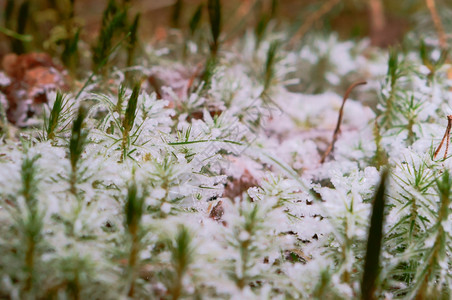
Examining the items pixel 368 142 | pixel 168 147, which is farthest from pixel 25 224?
pixel 368 142

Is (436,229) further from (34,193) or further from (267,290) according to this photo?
(34,193)

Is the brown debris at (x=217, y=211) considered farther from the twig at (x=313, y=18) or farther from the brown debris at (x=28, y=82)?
the twig at (x=313, y=18)

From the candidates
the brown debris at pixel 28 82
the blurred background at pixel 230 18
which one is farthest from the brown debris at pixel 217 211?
the blurred background at pixel 230 18

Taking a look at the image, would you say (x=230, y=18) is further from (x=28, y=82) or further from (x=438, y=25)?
(x=28, y=82)

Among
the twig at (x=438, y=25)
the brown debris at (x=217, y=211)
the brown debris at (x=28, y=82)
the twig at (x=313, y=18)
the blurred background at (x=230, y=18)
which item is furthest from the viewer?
the twig at (x=313, y=18)

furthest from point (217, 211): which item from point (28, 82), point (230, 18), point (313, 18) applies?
point (230, 18)

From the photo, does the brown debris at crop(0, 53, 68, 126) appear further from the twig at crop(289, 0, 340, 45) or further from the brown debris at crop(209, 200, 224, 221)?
the twig at crop(289, 0, 340, 45)
